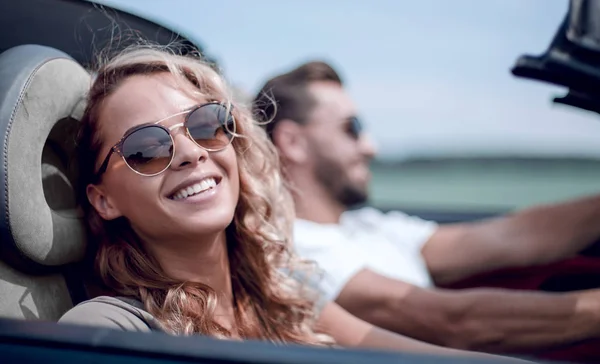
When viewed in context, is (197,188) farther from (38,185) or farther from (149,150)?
(38,185)

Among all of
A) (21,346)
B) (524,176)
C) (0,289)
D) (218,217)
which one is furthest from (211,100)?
(524,176)

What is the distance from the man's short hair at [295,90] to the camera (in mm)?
3066

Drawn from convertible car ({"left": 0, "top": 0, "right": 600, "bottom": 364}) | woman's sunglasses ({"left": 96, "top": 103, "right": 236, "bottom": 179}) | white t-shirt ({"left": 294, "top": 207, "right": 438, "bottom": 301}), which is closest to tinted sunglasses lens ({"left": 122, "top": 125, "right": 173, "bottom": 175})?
woman's sunglasses ({"left": 96, "top": 103, "right": 236, "bottom": 179})

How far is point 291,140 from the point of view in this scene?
3051 mm

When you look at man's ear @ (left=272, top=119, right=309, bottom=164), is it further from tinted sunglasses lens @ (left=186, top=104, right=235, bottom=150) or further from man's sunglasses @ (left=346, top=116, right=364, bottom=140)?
tinted sunglasses lens @ (left=186, top=104, right=235, bottom=150)

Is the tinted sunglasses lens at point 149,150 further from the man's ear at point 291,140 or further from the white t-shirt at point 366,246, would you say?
the man's ear at point 291,140

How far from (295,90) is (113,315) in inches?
72.8

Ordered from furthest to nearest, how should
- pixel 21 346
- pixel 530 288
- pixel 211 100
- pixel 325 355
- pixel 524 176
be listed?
pixel 524 176 < pixel 530 288 < pixel 211 100 < pixel 21 346 < pixel 325 355

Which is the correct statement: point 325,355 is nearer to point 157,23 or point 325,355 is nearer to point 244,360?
point 244,360

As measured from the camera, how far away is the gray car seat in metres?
1.56

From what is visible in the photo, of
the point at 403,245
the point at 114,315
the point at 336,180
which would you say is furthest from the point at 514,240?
the point at 114,315

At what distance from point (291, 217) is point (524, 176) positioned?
16.6 metres

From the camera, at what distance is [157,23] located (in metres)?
2.17

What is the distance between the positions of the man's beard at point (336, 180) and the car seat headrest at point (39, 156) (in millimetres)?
1335
